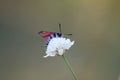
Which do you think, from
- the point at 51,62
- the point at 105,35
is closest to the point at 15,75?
the point at 51,62

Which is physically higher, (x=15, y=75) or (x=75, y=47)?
(x=75, y=47)

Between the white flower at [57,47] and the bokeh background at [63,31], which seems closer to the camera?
the white flower at [57,47]

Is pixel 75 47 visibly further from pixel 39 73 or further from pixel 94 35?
pixel 39 73

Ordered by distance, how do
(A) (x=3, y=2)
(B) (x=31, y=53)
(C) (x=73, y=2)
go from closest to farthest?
(A) (x=3, y=2) → (B) (x=31, y=53) → (C) (x=73, y=2)

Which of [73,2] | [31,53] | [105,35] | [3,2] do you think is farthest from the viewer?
[105,35]

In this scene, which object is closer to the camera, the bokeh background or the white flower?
the white flower

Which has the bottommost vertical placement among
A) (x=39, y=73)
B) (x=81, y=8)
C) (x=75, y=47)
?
(x=39, y=73)

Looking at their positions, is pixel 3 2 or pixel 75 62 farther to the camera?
pixel 75 62

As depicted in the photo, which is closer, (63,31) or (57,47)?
(57,47)
